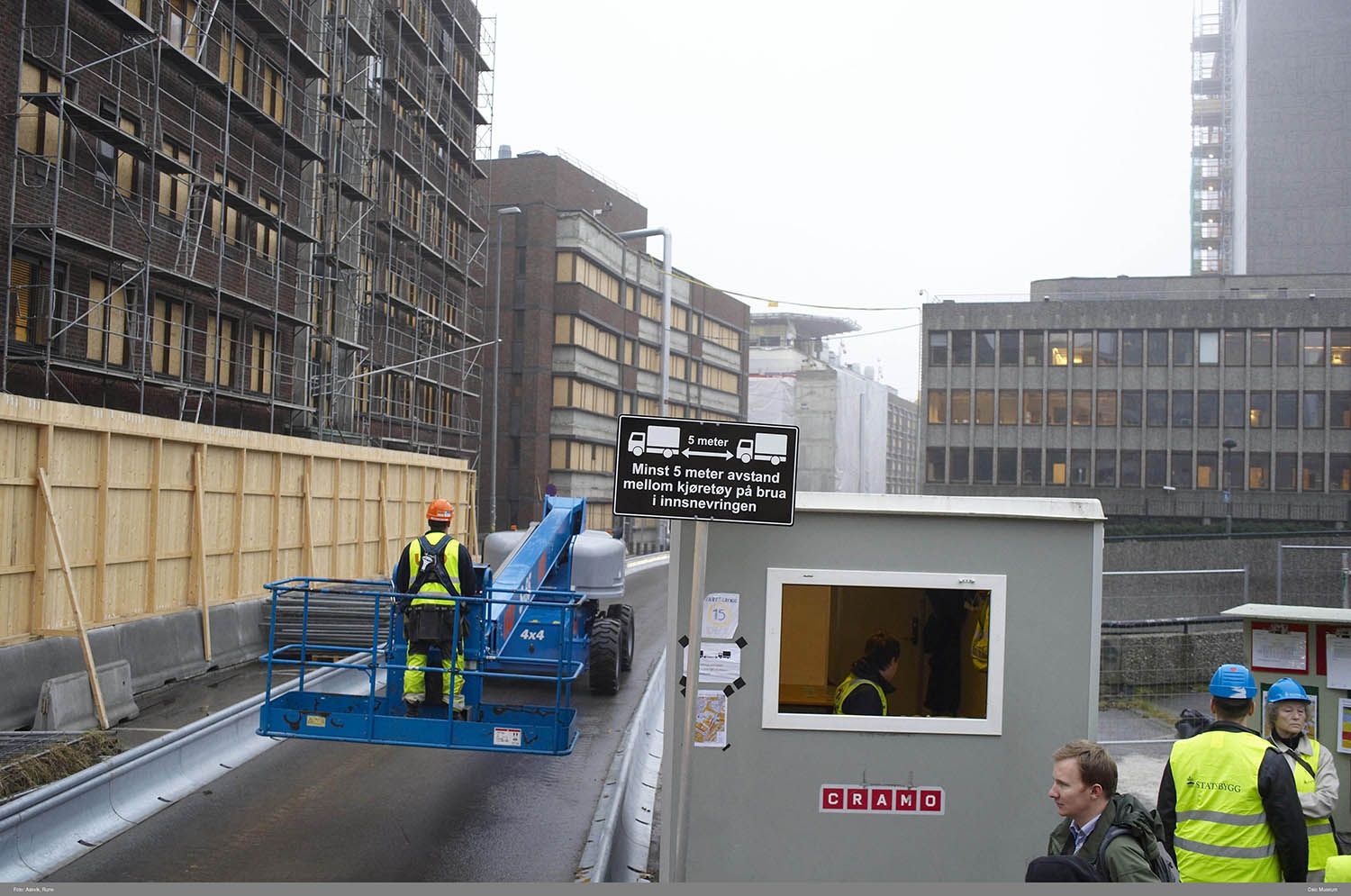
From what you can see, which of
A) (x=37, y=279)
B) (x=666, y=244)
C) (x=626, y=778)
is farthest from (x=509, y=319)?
(x=626, y=778)

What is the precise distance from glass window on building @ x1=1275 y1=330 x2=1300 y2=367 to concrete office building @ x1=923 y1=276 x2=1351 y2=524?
0.06 m

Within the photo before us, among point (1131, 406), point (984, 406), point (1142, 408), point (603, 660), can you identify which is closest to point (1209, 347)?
point (1142, 408)

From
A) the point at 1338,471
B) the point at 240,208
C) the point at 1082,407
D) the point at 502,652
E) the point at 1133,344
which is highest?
the point at 1133,344

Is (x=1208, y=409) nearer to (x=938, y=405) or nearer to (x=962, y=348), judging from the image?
(x=962, y=348)

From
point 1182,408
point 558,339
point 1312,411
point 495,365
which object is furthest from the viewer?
point 558,339

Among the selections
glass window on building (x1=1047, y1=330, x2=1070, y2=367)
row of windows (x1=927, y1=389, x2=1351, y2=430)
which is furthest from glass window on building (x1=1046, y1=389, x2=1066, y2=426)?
glass window on building (x1=1047, y1=330, x2=1070, y2=367)

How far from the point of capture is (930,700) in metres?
8.97

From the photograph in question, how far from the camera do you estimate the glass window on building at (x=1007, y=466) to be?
5869 cm

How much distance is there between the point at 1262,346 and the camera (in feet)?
181

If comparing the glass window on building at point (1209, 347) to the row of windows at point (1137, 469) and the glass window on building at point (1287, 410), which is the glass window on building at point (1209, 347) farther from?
the row of windows at point (1137, 469)

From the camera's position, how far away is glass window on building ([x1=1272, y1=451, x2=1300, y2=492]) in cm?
5509

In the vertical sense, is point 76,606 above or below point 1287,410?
below

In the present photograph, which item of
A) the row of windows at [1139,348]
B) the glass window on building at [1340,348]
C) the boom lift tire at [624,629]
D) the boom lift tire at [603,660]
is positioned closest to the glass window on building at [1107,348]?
the row of windows at [1139,348]

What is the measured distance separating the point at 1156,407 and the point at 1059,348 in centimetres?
566
